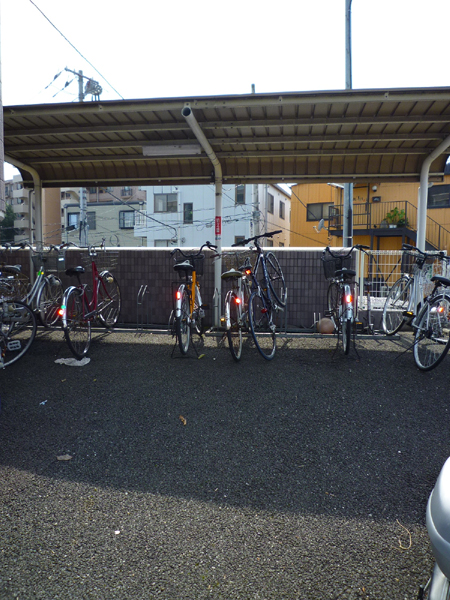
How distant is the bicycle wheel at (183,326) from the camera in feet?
16.2

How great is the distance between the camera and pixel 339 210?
20.6m

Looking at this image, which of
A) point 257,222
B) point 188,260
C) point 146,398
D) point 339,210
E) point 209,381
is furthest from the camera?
point 257,222

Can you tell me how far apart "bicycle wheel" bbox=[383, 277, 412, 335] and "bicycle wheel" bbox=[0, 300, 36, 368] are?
4.87 m

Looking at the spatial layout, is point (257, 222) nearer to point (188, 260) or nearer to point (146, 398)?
point (188, 260)

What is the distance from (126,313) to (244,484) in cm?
522

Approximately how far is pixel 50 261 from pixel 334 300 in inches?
158

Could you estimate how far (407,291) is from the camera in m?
6.25

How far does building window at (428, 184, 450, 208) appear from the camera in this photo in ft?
58.3

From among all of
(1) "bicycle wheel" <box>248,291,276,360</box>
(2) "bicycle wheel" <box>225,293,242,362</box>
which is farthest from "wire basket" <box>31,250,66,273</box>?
(1) "bicycle wheel" <box>248,291,276,360</box>

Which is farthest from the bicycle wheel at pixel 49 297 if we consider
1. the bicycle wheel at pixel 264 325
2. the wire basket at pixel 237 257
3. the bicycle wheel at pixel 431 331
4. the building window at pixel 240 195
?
the building window at pixel 240 195

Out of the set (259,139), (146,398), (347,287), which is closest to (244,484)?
(146,398)

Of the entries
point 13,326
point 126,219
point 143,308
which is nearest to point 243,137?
point 143,308

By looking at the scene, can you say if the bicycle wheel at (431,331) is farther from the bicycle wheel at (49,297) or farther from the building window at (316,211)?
the building window at (316,211)

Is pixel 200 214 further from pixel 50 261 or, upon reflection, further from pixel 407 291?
pixel 407 291
